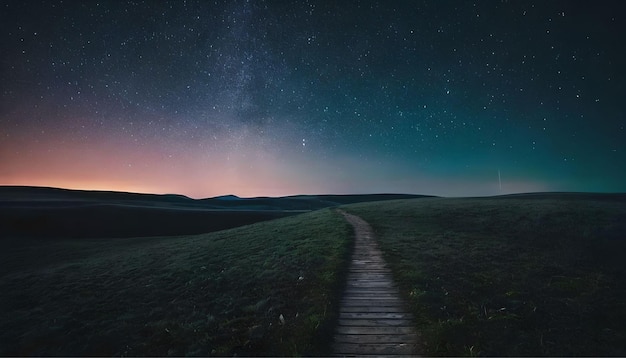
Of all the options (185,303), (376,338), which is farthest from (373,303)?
(185,303)

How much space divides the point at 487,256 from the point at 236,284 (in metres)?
14.7

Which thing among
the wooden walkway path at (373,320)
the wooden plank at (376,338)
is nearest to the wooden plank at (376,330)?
the wooden walkway path at (373,320)

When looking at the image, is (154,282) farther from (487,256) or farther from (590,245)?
(590,245)

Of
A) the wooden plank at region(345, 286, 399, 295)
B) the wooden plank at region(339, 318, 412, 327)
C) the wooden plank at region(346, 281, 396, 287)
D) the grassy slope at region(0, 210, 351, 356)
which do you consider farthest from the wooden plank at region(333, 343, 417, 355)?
the wooden plank at region(346, 281, 396, 287)

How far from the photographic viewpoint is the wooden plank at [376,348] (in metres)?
8.46

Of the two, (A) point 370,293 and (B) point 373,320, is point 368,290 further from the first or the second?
(B) point 373,320

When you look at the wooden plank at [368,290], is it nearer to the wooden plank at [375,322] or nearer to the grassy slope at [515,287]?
the grassy slope at [515,287]

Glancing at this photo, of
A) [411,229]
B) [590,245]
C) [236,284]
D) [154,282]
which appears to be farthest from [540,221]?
[154,282]

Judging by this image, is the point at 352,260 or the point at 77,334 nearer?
the point at 77,334

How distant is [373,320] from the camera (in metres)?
10.0

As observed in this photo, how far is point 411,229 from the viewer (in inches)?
1117

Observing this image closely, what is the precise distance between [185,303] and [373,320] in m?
8.07

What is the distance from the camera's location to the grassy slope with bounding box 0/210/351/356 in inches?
386

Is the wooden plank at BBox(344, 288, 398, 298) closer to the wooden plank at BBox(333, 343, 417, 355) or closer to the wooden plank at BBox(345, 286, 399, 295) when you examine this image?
the wooden plank at BBox(345, 286, 399, 295)
